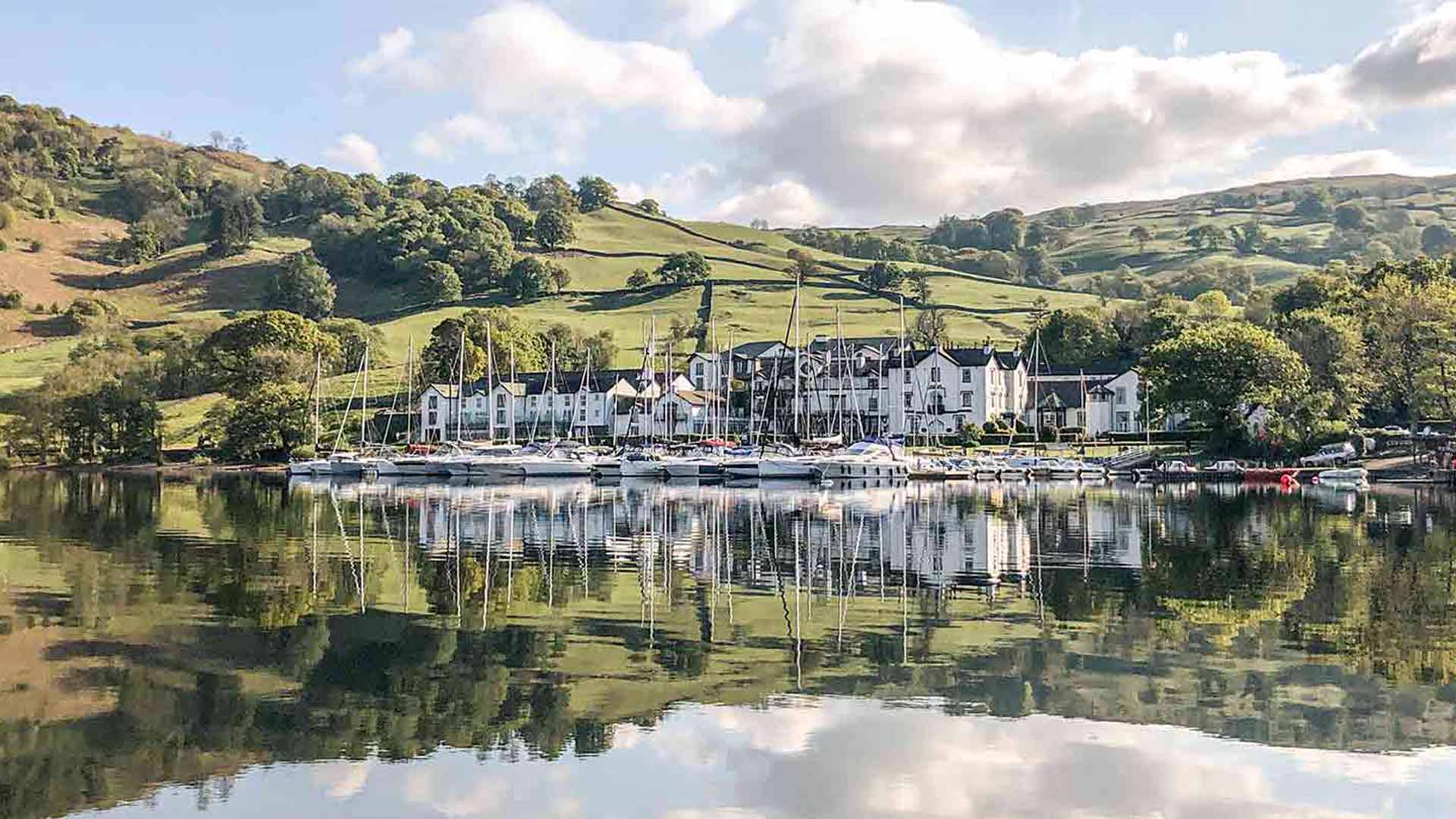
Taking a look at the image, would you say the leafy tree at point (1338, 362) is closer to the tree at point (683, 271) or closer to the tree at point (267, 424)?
the tree at point (267, 424)

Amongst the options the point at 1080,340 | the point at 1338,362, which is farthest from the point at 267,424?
the point at 1338,362

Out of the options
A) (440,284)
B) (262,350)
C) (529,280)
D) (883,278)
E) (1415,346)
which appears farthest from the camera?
Answer: (883,278)

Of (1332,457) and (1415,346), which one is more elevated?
(1415,346)

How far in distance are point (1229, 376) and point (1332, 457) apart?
981cm

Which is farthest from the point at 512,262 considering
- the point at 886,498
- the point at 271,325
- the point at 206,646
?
the point at 206,646

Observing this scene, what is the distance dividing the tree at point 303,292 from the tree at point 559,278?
3210cm

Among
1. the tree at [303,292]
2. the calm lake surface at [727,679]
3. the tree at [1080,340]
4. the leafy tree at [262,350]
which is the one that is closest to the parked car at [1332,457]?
the tree at [1080,340]

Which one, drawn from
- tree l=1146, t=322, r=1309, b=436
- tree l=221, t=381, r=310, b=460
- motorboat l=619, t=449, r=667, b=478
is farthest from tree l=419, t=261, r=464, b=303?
tree l=1146, t=322, r=1309, b=436

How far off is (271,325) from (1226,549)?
368 feet

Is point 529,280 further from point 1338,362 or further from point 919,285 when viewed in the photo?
point 1338,362

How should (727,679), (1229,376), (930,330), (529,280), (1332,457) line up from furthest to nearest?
(529,280) < (930,330) < (1229,376) < (1332,457) < (727,679)

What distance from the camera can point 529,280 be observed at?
617 feet

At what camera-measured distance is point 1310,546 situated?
134ft

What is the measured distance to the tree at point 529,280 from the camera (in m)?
188
